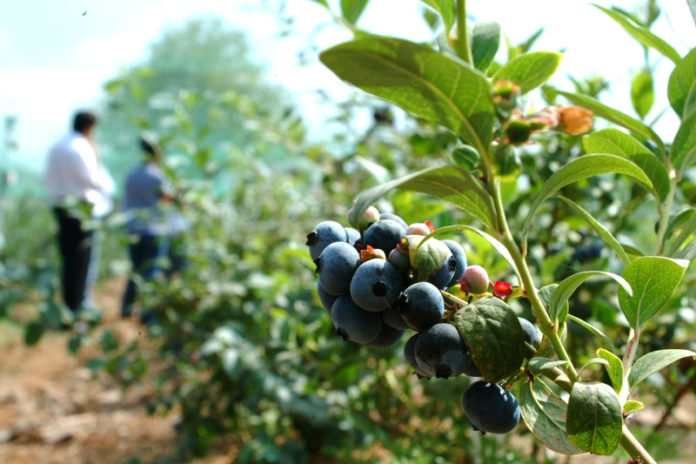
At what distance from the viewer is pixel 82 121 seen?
4.30 meters

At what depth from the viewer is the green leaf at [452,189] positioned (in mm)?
443

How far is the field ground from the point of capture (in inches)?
113

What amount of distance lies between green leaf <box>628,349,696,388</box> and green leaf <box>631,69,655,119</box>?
59 centimetres

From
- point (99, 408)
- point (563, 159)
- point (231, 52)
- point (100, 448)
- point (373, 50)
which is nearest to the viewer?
point (373, 50)

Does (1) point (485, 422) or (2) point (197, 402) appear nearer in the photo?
(1) point (485, 422)

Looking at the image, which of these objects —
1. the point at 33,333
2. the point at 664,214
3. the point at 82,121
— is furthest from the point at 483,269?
the point at 82,121

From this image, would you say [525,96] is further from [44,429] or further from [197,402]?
[44,429]

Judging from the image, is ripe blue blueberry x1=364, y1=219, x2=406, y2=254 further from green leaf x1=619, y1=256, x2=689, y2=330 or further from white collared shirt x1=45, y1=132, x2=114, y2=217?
white collared shirt x1=45, y1=132, x2=114, y2=217

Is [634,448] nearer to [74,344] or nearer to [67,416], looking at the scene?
[74,344]

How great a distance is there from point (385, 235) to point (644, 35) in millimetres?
346

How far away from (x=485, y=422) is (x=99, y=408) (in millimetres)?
3565

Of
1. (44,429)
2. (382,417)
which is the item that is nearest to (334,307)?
(382,417)

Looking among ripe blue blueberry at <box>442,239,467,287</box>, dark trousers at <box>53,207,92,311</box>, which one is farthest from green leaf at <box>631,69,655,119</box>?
dark trousers at <box>53,207,92,311</box>

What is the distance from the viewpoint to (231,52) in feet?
108
